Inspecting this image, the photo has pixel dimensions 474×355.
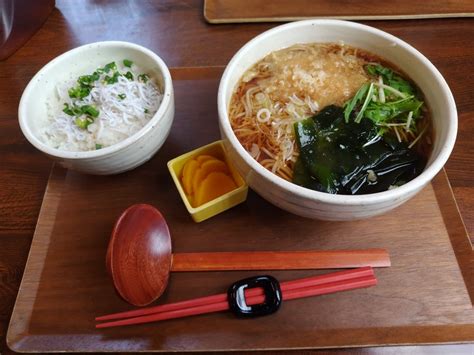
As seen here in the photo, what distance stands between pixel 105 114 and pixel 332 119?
30.1 inches

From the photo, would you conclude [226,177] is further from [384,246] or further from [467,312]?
[467,312]

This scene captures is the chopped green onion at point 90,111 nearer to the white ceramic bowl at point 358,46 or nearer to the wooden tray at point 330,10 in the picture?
the white ceramic bowl at point 358,46

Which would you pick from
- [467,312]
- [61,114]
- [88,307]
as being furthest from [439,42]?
[88,307]

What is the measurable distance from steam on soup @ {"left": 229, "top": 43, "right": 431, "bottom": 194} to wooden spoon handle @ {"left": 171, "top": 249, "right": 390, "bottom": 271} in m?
0.22

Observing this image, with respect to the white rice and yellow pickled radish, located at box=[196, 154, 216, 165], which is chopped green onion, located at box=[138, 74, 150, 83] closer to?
the white rice

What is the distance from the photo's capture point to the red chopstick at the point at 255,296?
1.04m

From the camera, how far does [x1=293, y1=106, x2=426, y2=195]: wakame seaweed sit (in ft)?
3.39

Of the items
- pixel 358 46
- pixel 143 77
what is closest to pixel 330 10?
pixel 358 46

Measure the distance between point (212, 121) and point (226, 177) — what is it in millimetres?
311

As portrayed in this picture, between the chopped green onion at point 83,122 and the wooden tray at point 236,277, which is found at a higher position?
the chopped green onion at point 83,122

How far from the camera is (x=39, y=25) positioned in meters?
1.85

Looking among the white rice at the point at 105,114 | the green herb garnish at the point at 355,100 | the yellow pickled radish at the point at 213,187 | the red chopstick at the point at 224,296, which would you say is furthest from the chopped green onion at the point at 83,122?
the green herb garnish at the point at 355,100

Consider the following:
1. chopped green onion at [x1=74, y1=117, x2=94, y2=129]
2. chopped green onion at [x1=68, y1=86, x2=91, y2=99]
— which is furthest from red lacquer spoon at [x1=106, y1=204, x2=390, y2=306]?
chopped green onion at [x1=68, y1=86, x2=91, y2=99]

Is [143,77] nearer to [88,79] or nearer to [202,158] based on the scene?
[88,79]
